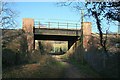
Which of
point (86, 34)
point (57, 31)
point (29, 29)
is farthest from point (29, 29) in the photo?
point (86, 34)

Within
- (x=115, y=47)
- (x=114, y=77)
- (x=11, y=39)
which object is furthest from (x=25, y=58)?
(x=114, y=77)

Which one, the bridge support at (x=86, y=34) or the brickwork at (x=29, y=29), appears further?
the brickwork at (x=29, y=29)

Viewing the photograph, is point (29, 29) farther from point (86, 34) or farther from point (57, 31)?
point (86, 34)

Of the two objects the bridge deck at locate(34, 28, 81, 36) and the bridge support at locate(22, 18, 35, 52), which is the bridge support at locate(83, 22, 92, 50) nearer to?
the bridge support at locate(22, 18, 35, 52)

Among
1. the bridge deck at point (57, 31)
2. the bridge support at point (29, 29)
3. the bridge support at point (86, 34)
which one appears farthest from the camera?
the bridge deck at point (57, 31)

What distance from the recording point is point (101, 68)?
22922 millimetres

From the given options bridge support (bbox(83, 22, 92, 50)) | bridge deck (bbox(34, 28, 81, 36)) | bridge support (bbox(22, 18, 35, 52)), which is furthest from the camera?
bridge deck (bbox(34, 28, 81, 36))

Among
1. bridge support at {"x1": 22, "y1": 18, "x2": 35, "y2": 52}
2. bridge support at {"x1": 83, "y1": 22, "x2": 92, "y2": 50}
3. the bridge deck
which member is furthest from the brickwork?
bridge support at {"x1": 83, "y1": 22, "x2": 92, "y2": 50}

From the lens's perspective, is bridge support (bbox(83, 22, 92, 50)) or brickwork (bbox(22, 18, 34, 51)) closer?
bridge support (bbox(83, 22, 92, 50))

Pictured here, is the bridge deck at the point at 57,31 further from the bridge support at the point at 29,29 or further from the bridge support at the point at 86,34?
the bridge support at the point at 86,34

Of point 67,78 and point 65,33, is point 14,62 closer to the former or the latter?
point 67,78

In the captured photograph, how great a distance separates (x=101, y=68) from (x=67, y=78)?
188 inches

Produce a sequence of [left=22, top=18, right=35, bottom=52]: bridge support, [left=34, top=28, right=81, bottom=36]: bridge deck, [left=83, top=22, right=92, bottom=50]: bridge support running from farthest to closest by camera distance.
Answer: [left=34, top=28, right=81, bottom=36]: bridge deck, [left=22, top=18, right=35, bottom=52]: bridge support, [left=83, top=22, right=92, bottom=50]: bridge support

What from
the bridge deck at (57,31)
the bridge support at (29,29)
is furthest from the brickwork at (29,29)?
the bridge deck at (57,31)
